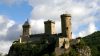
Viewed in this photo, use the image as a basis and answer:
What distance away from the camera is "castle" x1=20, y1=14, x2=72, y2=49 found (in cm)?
8838

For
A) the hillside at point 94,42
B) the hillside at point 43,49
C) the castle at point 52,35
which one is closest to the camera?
the castle at point 52,35

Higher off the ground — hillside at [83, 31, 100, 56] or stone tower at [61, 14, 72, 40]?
stone tower at [61, 14, 72, 40]

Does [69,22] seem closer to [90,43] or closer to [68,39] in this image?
[68,39]

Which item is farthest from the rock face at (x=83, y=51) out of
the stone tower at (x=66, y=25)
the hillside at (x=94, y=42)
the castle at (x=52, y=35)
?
the hillside at (x=94, y=42)

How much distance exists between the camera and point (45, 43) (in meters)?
93.6

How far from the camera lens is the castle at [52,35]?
290 ft

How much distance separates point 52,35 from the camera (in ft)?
307

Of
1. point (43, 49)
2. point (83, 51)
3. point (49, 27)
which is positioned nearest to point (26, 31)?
point (49, 27)

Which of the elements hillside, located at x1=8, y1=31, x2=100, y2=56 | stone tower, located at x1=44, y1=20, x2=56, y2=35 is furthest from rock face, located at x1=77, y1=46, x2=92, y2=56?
stone tower, located at x1=44, y1=20, x2=56, y2=35

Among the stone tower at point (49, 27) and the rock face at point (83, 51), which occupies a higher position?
the stone tower at point (49, 27)

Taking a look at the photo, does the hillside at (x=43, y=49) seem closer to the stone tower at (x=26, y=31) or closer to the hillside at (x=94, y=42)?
the hillside at (x=94, y=42)

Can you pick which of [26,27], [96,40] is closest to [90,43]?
[96,40]

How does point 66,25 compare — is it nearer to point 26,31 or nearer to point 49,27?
point 49,27

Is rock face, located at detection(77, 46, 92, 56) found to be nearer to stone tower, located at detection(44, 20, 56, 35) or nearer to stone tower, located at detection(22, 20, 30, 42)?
stone tower, located at detection(44, 20, 56, 35)
